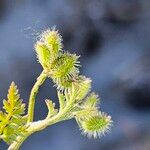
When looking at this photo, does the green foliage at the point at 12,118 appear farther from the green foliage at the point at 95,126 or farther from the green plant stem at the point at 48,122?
the green foliage at the point at 95,126

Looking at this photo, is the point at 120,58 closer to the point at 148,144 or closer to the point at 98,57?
the point at 98,57

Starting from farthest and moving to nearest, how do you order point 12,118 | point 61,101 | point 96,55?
1. point 96,55
2. point 61,101
3. point 12,118

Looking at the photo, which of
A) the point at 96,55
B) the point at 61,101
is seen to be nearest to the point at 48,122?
the point at 61,101

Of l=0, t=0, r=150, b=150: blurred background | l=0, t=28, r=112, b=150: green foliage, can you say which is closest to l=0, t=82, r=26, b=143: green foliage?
l=0, t=28, r=112, b=150: green foliage

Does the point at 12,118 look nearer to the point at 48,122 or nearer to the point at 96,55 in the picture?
the point at 48,122

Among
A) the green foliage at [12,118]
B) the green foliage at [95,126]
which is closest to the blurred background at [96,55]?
the green foliage at [95,126]

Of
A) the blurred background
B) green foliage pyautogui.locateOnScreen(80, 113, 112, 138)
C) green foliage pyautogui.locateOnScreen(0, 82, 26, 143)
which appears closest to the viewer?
green foliage pyautogui.locateOnScreen(0, 82, 26, 143)

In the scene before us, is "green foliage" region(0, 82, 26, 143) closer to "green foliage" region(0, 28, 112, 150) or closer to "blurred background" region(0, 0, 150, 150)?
"green foliage" region(0, 28, 112, 150)
